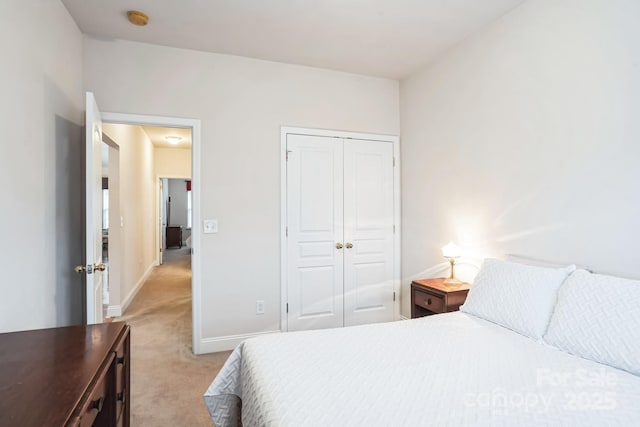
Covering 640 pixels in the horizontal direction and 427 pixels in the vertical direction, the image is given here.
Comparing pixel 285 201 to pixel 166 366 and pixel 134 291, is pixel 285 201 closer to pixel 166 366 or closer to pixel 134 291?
pixel 166 366

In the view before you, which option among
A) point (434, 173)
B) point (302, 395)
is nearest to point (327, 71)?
point (434, 173)

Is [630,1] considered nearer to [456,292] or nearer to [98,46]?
[456,292]

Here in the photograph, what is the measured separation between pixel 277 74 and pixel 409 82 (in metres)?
1.40

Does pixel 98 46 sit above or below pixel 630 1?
above

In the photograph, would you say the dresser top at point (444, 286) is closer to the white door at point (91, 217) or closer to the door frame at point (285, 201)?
the door frame at point (285, 201)

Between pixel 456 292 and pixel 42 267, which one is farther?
pixel 456 292

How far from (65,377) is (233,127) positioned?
2487 mm

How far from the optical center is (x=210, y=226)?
304 cm

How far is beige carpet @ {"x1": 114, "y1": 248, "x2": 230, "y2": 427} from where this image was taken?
83.6 inches

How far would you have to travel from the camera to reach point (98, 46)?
2.75 metres

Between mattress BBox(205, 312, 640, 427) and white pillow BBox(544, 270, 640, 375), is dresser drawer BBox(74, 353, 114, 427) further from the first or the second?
white pillow BBox(544, 270, 640, 375)

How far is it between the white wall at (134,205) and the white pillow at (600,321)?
4214 millimetres

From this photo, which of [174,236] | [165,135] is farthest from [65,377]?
[174,236]

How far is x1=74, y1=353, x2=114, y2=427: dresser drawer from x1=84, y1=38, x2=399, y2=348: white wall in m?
1.76
